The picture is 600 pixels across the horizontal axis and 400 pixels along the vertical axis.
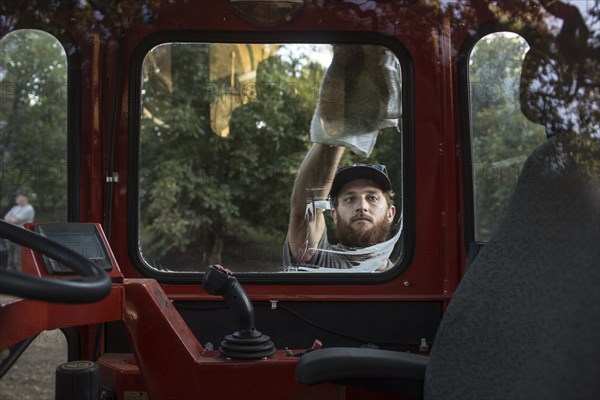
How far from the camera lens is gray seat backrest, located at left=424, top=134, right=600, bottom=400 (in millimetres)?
1490

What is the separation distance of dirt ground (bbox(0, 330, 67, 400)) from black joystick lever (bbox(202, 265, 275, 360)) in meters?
2.82

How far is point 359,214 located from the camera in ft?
9.93

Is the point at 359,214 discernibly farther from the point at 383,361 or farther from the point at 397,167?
the point at 383,361

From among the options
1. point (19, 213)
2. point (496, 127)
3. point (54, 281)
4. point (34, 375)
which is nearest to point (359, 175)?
point (496, 127)

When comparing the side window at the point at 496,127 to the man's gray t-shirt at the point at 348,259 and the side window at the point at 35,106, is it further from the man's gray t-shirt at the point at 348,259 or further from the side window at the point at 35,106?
the side window at the point at 35,106

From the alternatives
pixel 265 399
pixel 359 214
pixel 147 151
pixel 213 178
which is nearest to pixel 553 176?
pixel 265 399

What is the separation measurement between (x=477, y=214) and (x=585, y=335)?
1.42 m

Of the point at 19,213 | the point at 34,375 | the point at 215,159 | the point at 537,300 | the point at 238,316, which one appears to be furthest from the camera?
the point at 34,375

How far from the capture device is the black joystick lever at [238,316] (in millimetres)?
2285

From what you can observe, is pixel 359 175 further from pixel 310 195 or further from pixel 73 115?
pixel 73 115

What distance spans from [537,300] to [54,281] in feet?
3.44

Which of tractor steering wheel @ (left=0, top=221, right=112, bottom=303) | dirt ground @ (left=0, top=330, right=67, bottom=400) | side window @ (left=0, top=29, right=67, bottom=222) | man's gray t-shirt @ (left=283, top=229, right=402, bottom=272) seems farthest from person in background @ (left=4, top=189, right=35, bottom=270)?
tractor steering wheel @ (left=0, top=221, right=112, bottom=303)

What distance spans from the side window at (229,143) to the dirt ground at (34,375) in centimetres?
149

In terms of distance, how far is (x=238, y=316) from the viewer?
229 cm
